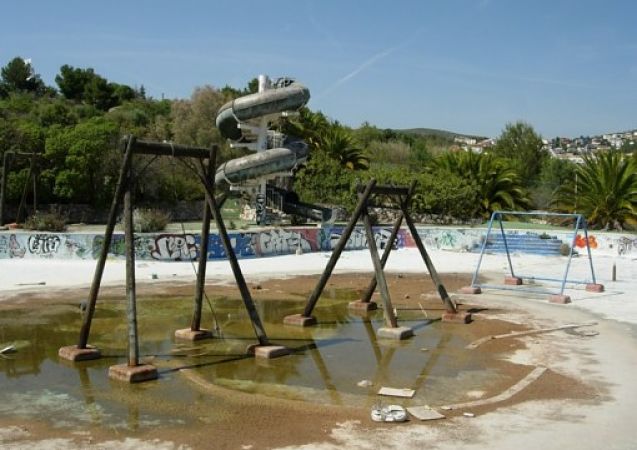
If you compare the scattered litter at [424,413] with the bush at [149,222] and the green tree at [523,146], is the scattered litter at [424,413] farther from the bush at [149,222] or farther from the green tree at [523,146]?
the green tree at [523,146]

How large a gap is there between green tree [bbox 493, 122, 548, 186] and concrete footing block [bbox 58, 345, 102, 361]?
8455 cm

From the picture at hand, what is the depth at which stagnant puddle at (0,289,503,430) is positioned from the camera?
961 cm

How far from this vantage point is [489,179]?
Answer: 53.7 metres

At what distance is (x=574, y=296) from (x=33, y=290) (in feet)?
53.5

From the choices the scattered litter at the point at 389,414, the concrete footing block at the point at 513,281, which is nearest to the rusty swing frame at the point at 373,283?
the scattered litter at the point at 389,414

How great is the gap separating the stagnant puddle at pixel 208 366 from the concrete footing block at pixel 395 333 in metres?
0.24

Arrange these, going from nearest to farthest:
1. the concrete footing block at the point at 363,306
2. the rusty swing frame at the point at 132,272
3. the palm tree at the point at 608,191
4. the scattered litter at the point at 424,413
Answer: the scattered litter at the point at 424,413
the rusty swing frame at the point at 132,272
the concrete footing block at the point at 363,306
the palm tree at the point at 608,191

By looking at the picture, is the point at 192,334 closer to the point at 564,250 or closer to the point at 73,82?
the point at 564,250

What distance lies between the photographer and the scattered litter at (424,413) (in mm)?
9019

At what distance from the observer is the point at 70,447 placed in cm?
786

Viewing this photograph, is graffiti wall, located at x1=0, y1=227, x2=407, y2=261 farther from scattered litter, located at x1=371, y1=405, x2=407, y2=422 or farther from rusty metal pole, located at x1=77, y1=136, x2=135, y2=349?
scattered litter, located at x1=371, y1=405, x2=407, y2=422

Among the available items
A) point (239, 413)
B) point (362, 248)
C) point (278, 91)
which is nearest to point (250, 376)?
point (239, 413)

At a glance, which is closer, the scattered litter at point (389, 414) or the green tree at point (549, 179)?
the scattered litter at point (389, 414)

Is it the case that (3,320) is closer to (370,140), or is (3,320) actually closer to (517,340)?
(517,340)
